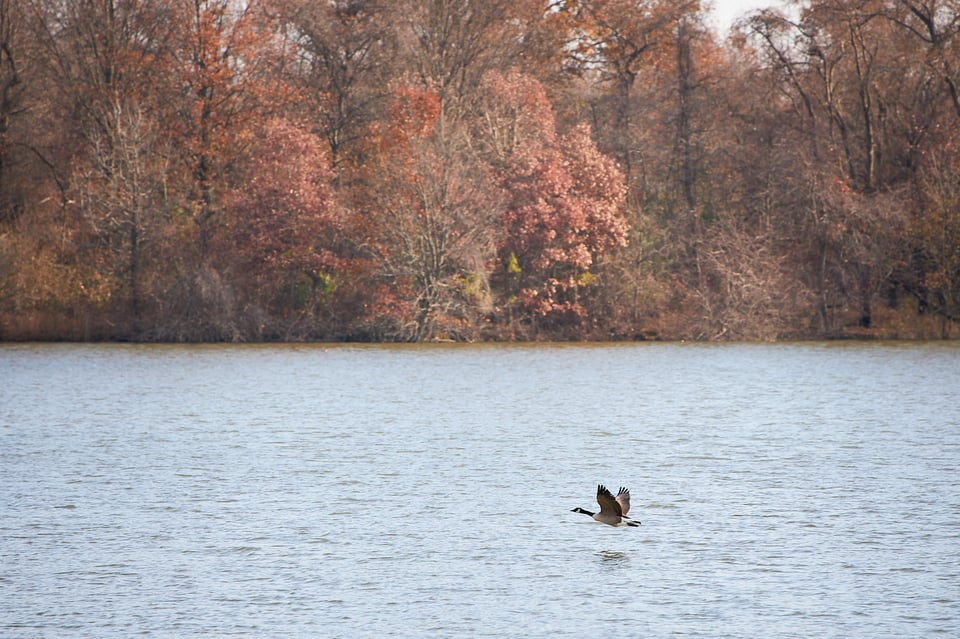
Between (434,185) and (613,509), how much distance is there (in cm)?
3668

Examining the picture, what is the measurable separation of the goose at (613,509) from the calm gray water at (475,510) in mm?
238

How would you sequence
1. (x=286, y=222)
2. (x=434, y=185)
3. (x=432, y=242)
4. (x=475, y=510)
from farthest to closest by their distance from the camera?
1. (x=286, y=222)
2. (x=434, y=185)
3. (x=432, y=242)
4. (x=475, y=510)

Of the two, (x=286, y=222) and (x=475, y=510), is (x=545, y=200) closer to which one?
(x=286, y=222)

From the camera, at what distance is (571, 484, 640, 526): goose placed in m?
15.3

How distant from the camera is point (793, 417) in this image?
2864 centimetres

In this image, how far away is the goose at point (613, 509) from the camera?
1527cm

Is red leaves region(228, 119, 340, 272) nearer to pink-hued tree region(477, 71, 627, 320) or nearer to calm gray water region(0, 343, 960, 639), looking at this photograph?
pink-hued tree region(477, 71, 627, 320)

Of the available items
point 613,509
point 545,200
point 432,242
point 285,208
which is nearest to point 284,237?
point 285,208

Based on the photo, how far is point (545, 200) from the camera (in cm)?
5278

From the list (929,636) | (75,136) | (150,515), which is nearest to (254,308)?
(75,136)

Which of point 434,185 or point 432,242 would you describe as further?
point 434,185

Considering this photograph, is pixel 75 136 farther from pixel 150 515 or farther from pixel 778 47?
pixel 150 515

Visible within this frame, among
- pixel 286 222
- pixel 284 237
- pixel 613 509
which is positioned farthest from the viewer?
pixel 284 237

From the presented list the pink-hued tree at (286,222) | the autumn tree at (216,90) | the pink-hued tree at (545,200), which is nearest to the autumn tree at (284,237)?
the pink-hued tree at (286,222)
